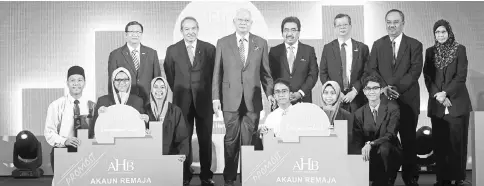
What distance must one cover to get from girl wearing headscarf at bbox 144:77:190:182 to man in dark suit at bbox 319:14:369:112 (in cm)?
146

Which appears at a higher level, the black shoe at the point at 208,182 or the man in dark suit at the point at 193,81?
the man in dark suit at the point at 193,81

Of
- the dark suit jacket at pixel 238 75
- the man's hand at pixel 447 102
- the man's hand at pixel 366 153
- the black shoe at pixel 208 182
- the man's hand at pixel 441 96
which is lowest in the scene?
the black shoe at pixel 208 182

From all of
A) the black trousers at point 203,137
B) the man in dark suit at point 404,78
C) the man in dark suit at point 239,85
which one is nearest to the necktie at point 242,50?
the man in dark suit at point 239,85

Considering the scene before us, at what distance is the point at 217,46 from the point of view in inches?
261

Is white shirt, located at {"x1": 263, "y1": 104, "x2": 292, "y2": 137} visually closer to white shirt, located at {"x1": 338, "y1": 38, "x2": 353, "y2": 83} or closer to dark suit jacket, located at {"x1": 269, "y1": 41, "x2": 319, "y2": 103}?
dark suit jacket, located at {"x1": 269, "y1": 41, "x2": 319, "y2": 103}

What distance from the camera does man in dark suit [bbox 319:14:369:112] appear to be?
6566 millimetres

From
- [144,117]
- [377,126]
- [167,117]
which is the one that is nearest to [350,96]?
[377,126]

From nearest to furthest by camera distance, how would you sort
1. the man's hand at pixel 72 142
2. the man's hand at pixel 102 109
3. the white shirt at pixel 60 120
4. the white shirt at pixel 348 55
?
the man's hand at pixel 102 109, the man's hand at pixel 72 142, the white shirt at pixel 60 120, the white shirt at pixel 348 55

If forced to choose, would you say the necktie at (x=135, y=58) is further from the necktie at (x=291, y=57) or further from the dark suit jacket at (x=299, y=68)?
the necktie at (x=291, y=57)

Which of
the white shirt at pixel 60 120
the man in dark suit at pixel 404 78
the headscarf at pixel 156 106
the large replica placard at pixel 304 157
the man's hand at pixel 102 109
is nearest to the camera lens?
the large replica placard at pixel 304 157

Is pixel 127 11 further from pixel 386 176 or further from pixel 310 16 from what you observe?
pixel 386 176

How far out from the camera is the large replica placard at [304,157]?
5582mm

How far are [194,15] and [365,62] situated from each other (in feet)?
6.16

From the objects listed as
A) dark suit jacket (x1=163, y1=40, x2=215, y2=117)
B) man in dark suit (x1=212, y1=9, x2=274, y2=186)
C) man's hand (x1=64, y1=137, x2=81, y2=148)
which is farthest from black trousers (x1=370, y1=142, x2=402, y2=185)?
man's hand (x1=64, y1=137, x2=81, y2=148)
